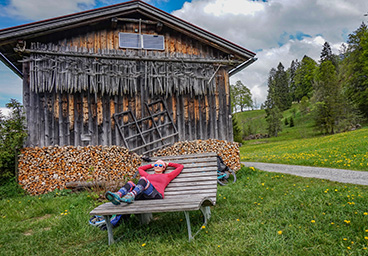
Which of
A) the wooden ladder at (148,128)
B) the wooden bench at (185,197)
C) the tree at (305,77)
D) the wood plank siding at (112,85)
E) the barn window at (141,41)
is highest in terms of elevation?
the tree at (305,77)

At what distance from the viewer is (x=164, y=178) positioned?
4875 mm

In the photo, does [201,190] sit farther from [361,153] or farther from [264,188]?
[361,153]

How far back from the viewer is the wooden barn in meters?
7.69

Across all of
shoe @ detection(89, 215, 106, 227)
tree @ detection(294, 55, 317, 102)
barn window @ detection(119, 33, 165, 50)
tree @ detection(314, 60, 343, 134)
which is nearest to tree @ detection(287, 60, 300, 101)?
tree @ detection(294, 55, 317, 102)

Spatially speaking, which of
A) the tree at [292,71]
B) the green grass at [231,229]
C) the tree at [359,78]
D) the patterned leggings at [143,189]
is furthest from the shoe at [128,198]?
the tree at [292,71]

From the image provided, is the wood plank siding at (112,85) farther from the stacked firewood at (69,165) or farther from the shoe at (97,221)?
the shoe at (97,221)

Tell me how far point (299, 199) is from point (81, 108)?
6.94 metres

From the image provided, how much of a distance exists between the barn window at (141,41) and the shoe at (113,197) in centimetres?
651

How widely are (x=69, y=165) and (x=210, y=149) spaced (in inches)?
192

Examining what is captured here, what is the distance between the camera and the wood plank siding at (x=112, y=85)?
769 centimetres

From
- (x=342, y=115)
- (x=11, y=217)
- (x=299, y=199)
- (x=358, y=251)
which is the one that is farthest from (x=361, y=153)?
(x=342, y=115)

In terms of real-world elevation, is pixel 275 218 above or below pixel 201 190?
below

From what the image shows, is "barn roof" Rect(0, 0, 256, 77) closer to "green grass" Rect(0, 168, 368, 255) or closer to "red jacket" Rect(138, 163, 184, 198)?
"green grass" Rect(0, 168, 368, 255)

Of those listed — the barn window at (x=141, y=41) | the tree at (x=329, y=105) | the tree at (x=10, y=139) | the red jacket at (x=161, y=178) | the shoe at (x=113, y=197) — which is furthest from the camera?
the tree at (x=329, y=105)
